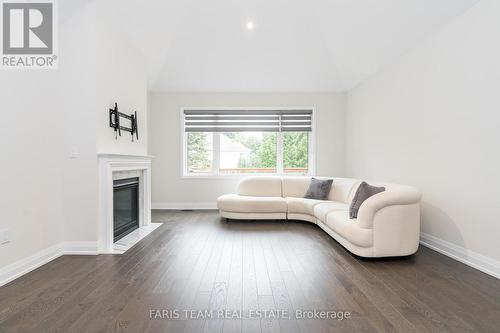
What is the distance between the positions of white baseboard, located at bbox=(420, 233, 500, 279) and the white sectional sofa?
1.52ft

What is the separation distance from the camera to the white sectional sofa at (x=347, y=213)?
109 inches

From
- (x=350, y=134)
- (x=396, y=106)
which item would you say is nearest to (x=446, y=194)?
(x=396, y=106)

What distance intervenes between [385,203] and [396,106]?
2.02 m

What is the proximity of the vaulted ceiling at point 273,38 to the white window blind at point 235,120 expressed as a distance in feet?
1.70

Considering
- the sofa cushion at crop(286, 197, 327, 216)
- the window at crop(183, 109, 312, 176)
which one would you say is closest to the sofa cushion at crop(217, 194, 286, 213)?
the sofa cushion at crop(286, 197, 327, 216)

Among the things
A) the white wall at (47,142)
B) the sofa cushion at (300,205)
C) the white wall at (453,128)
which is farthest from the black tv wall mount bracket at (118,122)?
the white wall at (453,128)

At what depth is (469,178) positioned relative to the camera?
2.72m

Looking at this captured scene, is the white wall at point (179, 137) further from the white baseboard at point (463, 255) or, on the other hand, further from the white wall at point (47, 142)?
the white wall at point (47, 142)

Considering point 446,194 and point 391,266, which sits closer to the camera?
point 391,266

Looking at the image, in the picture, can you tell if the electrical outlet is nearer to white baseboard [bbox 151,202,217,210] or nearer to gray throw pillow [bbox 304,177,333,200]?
white baseboard [bbox 151,202,217,210]

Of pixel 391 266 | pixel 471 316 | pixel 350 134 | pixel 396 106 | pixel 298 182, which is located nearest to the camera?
pixel 471 316

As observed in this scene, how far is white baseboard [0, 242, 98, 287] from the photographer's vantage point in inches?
89.3

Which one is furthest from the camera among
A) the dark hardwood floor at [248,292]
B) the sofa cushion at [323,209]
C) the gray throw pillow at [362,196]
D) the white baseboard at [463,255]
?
the sofa cushion at [323,209]

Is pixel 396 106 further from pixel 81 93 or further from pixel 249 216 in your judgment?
pixel 81 93
